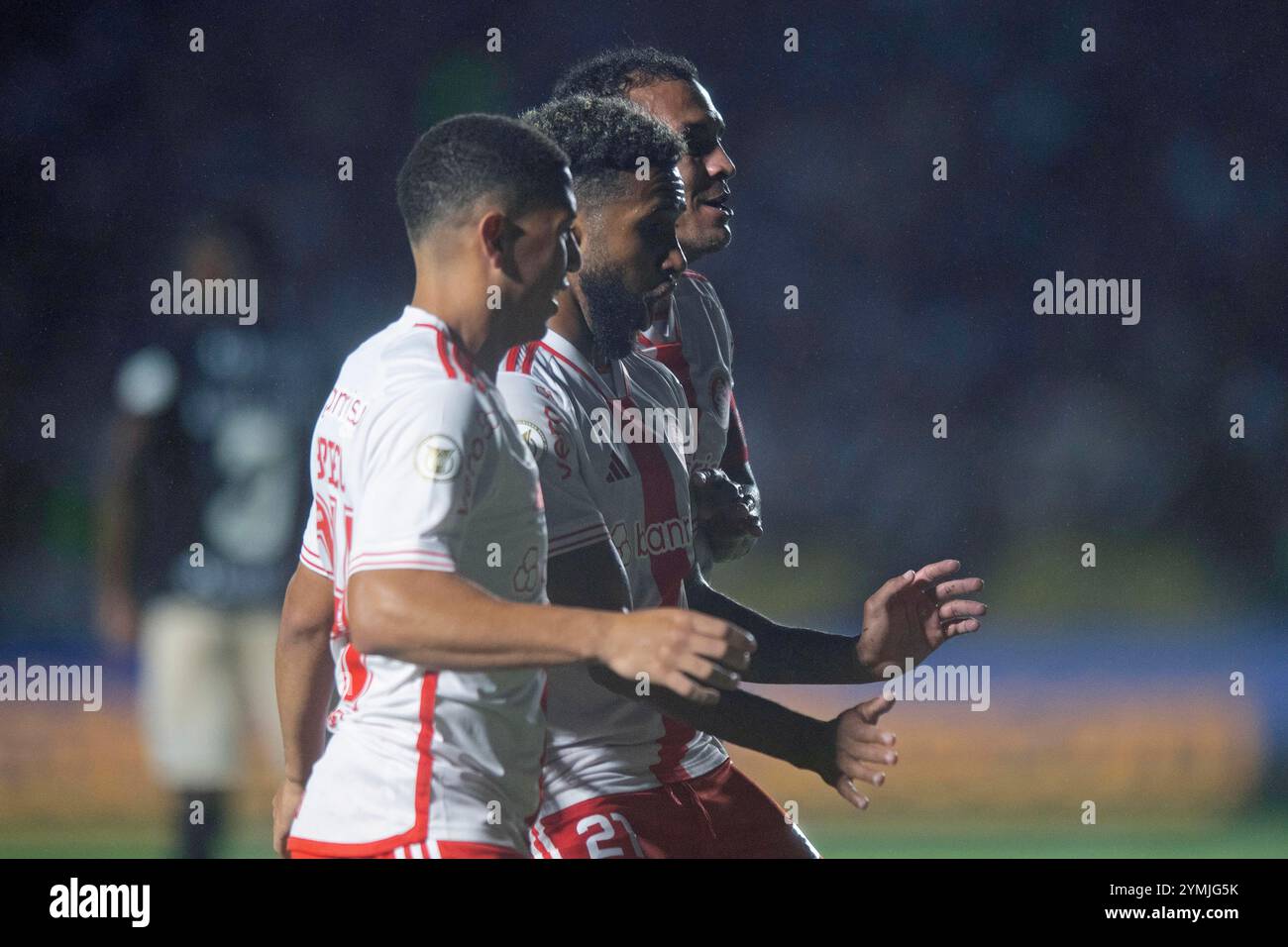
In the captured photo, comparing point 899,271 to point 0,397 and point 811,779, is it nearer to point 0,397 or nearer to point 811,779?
point 811,779

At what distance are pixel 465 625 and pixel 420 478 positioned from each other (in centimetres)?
20

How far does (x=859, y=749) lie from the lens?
2348 mm

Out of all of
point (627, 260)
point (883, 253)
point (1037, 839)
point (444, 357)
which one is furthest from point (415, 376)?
point (883, 253)

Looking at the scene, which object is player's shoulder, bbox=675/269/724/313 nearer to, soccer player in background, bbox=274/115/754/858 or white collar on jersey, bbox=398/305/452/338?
soccer player in background, bbox=274/115/754/858

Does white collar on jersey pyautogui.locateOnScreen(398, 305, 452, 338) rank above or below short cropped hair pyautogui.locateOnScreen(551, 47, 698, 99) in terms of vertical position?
below

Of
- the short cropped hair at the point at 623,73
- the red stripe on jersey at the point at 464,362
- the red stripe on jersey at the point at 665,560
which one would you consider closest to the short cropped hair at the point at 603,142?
the red stripe on jersey at the point at 665,560

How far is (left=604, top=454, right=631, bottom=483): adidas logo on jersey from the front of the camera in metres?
2.51

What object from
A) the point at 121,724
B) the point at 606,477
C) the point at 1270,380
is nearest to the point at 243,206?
the point at 121,724

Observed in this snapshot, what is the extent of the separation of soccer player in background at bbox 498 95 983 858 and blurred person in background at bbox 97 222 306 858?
1.51 meters

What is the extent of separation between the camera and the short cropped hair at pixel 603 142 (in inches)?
101

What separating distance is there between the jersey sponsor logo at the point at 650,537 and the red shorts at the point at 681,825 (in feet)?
1.40

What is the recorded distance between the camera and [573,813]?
7.90ft

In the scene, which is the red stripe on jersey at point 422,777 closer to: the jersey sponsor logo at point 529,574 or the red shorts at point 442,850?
the red shorts at point 442,850

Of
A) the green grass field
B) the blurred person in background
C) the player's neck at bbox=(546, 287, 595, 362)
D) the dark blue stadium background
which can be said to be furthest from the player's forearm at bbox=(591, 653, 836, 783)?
the dark blue stadium background
